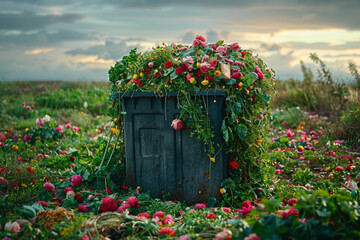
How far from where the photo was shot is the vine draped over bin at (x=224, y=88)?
340cm

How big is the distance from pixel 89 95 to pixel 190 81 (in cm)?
761

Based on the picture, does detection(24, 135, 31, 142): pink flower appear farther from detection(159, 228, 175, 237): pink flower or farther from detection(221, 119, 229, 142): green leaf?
detection(159, 228, 175, 237): pink flower

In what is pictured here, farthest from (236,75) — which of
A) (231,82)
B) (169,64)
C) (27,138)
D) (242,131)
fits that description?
(27,138)

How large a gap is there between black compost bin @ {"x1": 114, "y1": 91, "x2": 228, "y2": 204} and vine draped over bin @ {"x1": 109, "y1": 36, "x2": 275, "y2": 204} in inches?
3.1

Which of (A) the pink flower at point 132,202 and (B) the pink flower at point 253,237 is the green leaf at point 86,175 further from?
(B) the pink flower at point 253,237

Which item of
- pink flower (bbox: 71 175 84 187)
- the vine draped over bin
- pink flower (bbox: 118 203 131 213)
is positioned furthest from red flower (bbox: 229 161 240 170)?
pink flower (bbox: 71 175 84 187)

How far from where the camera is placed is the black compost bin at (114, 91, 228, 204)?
3496 millimetres

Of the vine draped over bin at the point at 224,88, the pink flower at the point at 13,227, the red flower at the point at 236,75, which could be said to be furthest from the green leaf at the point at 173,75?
the pink flower at the point at 13,227

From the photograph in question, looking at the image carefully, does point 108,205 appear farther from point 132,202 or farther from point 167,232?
point 167,232

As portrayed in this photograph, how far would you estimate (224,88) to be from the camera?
341 centimetres

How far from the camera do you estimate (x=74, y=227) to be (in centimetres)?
242

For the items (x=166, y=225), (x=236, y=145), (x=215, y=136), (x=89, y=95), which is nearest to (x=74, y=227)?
(x=166, y=225)

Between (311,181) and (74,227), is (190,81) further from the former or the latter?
(311,181)

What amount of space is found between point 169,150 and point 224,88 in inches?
34.1
